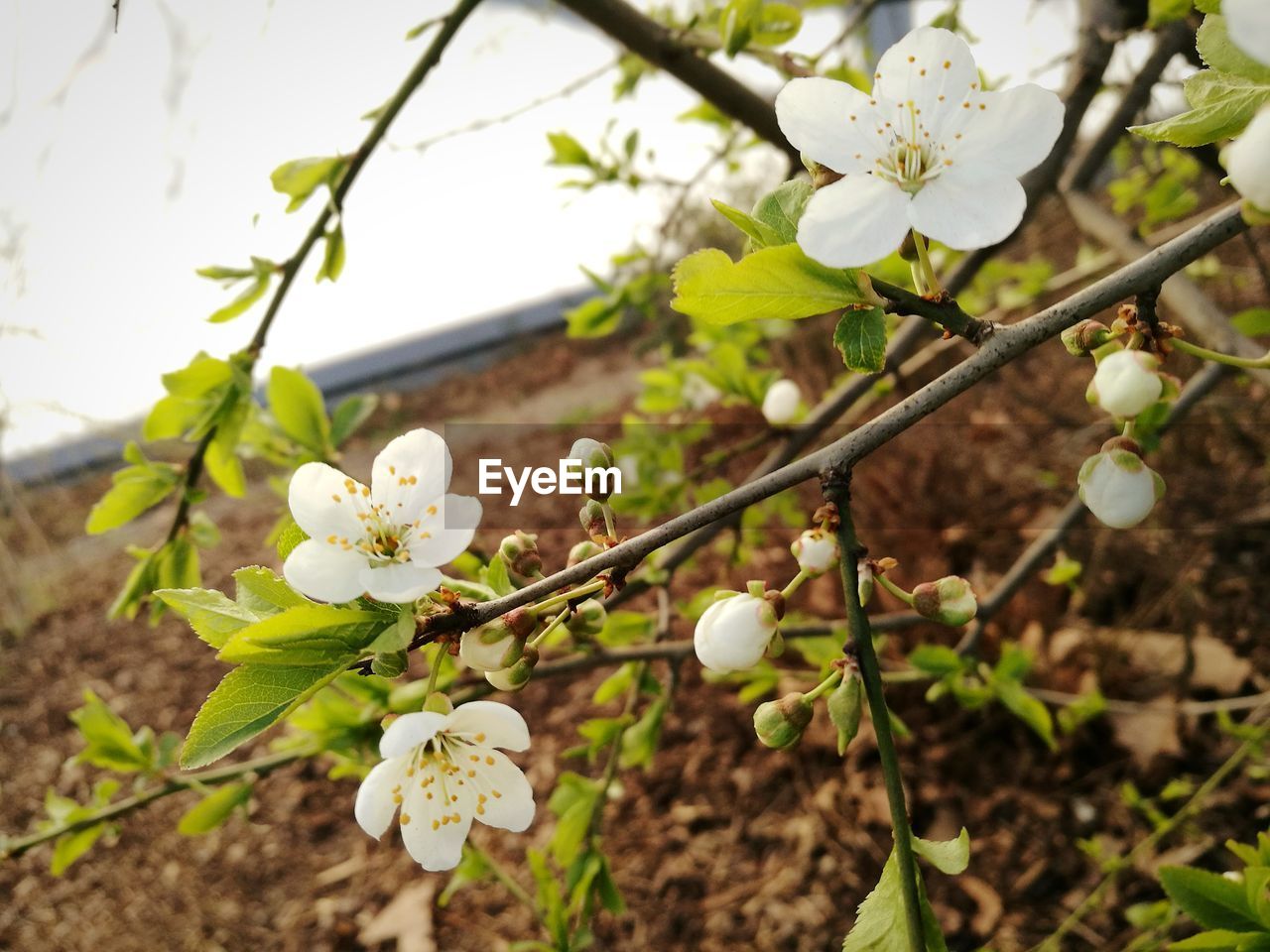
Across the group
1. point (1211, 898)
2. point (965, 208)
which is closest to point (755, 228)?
point (965, 208)

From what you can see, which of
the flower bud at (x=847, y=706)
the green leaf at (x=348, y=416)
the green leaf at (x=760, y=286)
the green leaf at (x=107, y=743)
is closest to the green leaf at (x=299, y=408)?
the green leaf at (x=348, y=416)

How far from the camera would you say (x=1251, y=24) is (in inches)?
17.0

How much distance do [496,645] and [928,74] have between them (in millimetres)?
549

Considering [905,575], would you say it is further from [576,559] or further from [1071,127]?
[576,559]

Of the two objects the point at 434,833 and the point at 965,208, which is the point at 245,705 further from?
the point at 965,208

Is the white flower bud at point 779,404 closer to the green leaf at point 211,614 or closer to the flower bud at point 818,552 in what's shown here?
the flower bud at point 818,552

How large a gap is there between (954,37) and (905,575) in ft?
6.17

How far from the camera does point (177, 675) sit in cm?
323

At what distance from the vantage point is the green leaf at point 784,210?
59cm

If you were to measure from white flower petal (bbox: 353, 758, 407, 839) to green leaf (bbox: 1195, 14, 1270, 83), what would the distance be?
2.40ft

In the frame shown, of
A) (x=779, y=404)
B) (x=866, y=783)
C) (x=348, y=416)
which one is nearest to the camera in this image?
(x=348, y=416)

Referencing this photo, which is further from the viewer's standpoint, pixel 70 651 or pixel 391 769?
pixel 70 651

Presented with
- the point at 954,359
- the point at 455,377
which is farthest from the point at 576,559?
the point at 455,377

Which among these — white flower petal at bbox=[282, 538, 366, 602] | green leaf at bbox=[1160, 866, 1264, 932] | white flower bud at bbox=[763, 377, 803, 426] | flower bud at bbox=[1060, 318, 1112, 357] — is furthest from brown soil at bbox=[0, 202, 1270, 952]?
white flower petal at bbox=[282, 538, 366, 602]
